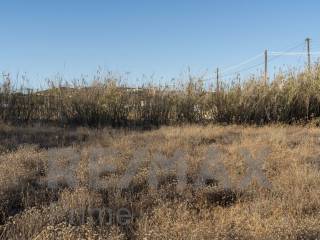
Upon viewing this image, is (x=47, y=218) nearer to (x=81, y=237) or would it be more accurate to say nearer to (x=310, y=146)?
(x=81, y=237)

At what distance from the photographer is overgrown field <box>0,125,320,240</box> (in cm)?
452

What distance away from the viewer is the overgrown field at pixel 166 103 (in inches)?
574

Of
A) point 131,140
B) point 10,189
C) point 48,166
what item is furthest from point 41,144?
point 10,189

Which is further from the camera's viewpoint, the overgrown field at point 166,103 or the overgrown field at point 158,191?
the overgrown field at point 166,103

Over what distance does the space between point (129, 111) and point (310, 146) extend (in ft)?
21.8

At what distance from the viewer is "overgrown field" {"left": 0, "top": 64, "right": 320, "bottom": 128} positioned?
1458 cm

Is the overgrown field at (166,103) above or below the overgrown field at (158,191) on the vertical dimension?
above

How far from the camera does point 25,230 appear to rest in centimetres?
434

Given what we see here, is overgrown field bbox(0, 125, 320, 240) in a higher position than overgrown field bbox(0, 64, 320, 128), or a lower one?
lower

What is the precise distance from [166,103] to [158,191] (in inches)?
371

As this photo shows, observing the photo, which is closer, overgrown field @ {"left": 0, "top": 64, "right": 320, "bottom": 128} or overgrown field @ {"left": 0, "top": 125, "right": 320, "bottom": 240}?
overgrown field @ {"left": 0, "top": 125, "right": 320, "bottom": 240}

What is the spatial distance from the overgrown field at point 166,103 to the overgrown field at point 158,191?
5001 mm

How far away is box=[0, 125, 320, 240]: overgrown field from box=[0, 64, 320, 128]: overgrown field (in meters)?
5.00

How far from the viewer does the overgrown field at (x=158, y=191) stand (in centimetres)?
452
